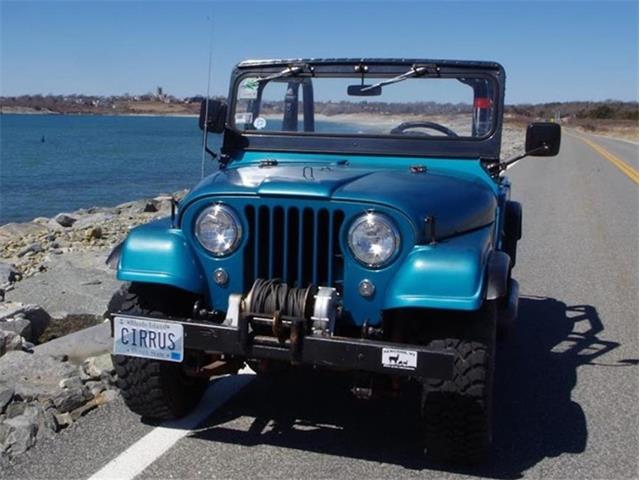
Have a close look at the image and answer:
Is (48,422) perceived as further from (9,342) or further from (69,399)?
(9,342)

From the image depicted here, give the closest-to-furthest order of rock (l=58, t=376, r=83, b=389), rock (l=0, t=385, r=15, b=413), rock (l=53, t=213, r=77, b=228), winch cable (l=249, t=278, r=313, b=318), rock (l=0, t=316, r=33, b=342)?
1. winch cable (l=249, t=278, r=313, b=318)
2. rock (l=0, t=385, r=15, b=413)
3. rock (l=58, t=376, r=83, b=389)
4. rock (l=0, t=316, r=33, b=342)
5. rock (l=53, t=213, r=77, b=228)

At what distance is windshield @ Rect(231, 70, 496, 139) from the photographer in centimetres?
555

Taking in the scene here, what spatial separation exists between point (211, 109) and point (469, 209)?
2.02 metres

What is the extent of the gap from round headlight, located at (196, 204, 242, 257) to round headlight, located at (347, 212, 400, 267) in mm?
567

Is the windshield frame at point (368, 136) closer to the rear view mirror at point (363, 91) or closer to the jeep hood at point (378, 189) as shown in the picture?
the rear view mirror at point (363, 91)

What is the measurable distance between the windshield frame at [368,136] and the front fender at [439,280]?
1.51 m

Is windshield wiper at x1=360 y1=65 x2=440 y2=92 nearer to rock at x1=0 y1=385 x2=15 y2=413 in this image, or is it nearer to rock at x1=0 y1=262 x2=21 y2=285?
rock at x1=0 y1=385 x2=15 y2=413

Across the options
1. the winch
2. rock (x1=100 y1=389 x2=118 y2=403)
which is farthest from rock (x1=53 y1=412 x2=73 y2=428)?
the winch

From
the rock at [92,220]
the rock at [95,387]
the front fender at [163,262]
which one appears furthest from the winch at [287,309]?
the rock at [92,220]

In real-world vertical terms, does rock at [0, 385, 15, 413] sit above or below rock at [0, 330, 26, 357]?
above

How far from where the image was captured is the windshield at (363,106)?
5551 millimetres

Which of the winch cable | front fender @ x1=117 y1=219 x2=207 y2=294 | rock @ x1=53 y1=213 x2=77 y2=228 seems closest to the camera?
the winch cable

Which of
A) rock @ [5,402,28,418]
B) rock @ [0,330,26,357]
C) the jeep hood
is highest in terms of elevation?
the jeep hood

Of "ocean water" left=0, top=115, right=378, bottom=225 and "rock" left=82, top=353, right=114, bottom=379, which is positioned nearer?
"rock" left=82, top=353, right=114, bottom=379
